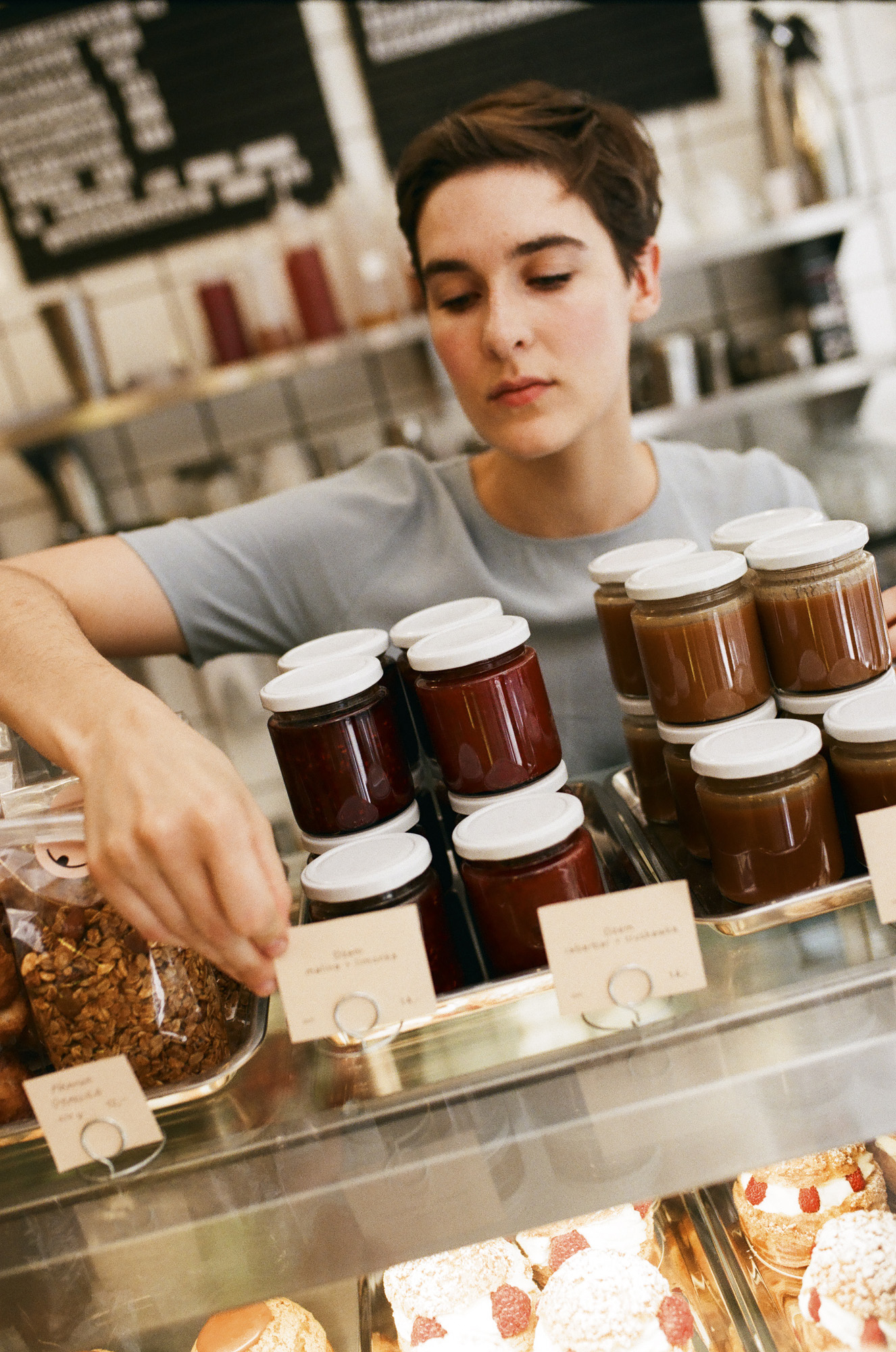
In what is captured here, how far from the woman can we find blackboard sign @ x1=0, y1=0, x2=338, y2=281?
184cm

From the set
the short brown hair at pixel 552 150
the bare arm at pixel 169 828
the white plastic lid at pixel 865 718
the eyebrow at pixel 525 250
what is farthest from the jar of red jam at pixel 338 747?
the short brown hair at pixel 552 150

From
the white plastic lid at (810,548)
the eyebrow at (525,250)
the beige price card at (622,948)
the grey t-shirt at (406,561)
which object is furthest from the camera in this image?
the grey t-shirt at (406,561)

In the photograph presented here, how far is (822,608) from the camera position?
75 cm

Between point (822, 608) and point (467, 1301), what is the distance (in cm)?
65

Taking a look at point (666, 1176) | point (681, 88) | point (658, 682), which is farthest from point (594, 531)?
point (681, 88)

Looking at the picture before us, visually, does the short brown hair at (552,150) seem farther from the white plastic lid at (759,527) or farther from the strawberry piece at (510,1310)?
the strawberry piece at (510,1310)

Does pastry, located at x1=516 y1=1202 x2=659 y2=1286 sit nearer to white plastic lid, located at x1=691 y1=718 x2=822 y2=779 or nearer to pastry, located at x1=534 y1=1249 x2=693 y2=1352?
pastry, located at x1=534 y1=1249 x2=693 y2=1352

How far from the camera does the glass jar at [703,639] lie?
0.76m

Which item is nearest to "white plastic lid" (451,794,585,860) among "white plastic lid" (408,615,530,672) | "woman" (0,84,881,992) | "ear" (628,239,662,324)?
"white plastic lid" (408,615,530,672)

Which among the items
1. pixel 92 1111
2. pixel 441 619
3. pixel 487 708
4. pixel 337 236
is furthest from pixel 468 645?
pixel 337 236

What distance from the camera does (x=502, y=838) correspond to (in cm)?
67

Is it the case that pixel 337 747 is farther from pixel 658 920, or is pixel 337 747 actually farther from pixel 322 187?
pixel 322 187

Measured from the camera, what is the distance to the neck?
4.24ft

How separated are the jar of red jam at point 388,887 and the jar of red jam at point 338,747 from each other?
4 cm
